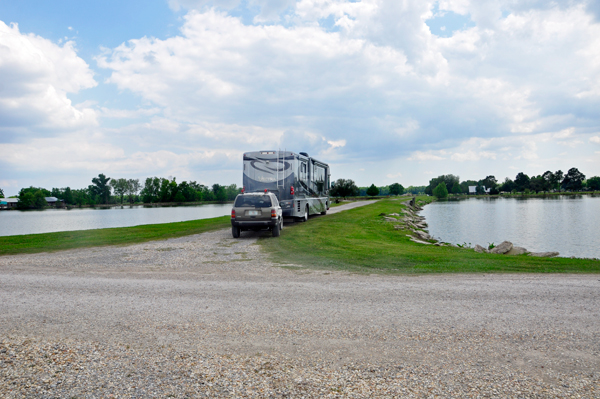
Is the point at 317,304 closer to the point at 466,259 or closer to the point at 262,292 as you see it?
the point at 262,292

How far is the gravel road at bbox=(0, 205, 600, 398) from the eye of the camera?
3959mm

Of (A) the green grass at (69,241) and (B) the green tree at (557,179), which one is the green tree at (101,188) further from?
(B) the green tree at (557,179)

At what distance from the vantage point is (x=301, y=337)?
5188 mm

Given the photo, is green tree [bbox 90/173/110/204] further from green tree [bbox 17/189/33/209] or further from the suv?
the suv

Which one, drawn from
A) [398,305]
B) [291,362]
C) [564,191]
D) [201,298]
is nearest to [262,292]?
[201,298]

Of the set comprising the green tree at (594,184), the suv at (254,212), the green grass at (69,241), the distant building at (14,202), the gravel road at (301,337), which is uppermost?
the green tree at (594,184)

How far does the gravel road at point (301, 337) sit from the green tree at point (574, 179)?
19704 centimetres

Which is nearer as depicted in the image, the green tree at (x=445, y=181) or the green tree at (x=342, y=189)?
the green tree at (x=342, y=189)

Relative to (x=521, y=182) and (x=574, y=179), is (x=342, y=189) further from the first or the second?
(x=574, y=179)

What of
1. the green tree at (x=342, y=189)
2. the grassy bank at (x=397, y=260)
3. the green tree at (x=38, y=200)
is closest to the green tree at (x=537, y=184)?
the green tree at (x=342, y=189)

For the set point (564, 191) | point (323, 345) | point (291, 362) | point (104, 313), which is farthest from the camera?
point (564, 191)

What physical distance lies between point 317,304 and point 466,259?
24.6 feet

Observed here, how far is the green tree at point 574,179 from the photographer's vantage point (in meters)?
168

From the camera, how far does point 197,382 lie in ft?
13.2
